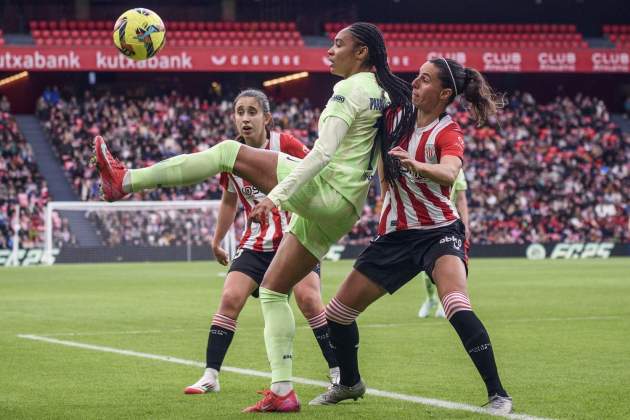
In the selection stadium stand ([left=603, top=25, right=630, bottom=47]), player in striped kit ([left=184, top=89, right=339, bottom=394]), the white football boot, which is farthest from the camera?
stadium stand ([left=603, top=25, right=630, bottom=47])

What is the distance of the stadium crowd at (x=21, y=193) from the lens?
33875 mm

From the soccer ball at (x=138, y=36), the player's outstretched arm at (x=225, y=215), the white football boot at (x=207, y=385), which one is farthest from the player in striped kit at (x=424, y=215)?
the soccer ball at (x=138, y=36)

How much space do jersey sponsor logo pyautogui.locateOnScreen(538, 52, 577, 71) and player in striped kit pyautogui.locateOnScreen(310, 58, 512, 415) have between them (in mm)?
38556

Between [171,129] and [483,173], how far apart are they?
1193 cm

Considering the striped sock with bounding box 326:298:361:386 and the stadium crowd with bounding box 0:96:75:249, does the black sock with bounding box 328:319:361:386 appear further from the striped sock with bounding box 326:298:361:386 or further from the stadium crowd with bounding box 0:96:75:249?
the stadium crowd with bounding box 0:96:75:249

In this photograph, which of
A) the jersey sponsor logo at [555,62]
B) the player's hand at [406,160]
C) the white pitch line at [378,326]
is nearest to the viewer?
the player's hand at [406,160]

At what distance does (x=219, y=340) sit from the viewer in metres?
7.99

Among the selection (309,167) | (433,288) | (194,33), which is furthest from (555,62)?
(309,167)

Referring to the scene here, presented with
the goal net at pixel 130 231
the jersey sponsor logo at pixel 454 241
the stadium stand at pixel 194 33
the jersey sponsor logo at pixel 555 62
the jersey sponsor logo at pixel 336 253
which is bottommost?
the jersey sponsor logo at pixel 336 253

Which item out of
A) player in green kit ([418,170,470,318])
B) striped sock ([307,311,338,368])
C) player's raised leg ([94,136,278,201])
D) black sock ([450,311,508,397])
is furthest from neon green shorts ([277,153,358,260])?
player in green kit ([418,170,470,318])

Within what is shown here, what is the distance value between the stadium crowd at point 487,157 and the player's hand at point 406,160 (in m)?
29.4

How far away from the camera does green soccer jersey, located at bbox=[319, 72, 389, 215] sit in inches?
249

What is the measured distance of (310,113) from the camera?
42875mm

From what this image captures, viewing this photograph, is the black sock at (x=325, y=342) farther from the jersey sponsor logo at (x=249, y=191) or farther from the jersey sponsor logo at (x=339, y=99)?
the jersey sponsor logo at (x=339, y=99)
